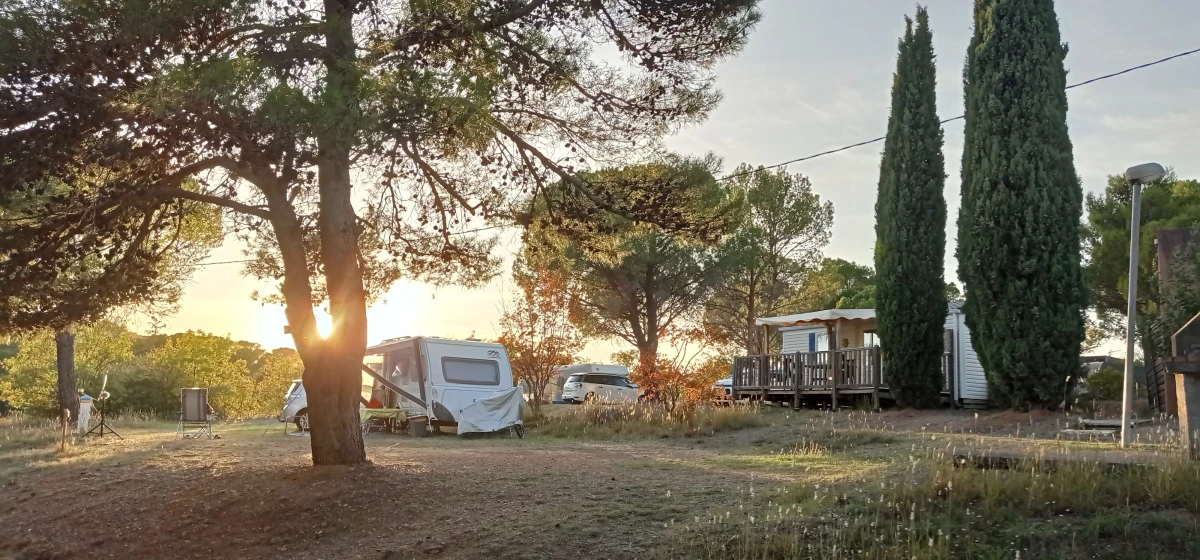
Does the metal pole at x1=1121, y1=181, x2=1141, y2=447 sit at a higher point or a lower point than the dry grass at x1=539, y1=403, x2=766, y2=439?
higher

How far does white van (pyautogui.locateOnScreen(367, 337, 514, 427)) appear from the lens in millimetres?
15836

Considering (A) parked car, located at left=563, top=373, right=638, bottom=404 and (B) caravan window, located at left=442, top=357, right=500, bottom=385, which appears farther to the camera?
(A) parked car, located at left=563, top=373, right=638, bottom=404

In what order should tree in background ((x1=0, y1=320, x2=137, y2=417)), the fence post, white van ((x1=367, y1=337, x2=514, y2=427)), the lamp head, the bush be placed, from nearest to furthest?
the lamp head, white van ((x1=367, y1=337, x2=514, y2=427)), the bush, the fence post, tree in background ((x1=0, y1=320, x2=137, y2=417))

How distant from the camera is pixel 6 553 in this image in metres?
6.86

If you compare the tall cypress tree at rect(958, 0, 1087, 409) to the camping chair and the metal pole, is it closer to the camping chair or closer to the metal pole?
the metal pole

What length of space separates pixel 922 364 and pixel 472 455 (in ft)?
31.7

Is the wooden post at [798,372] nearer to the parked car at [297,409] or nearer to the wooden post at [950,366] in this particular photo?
the wooden post at [950,366]

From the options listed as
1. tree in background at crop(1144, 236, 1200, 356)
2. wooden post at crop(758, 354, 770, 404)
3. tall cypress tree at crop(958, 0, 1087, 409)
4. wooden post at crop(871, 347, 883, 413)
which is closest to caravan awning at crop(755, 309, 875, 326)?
wooden post at crop(758, 354, 770, 404)

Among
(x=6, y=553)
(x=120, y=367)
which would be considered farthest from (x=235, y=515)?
(x=120, y=367)

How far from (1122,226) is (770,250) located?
33.7 feet

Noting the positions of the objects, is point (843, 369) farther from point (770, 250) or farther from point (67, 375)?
point (67, 375)

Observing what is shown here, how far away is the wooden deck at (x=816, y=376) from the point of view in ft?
58.7

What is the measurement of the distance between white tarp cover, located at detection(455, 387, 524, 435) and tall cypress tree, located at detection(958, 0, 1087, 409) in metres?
7.94

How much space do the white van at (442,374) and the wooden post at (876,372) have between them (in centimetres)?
Result: 696
